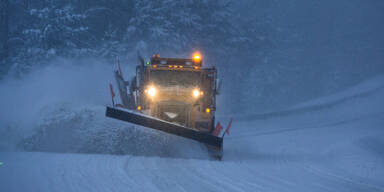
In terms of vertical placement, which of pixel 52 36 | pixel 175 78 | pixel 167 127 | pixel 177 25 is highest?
pixel 177 25

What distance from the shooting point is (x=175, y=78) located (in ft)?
29.2

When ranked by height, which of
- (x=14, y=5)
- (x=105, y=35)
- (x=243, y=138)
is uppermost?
(x=14, y=5)

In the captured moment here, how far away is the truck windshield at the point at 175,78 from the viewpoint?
28.9ft

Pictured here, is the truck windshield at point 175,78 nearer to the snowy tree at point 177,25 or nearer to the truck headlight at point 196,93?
the truck headlight at point 196,93

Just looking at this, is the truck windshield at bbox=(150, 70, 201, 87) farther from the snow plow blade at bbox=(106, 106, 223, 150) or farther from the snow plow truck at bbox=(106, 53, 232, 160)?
the snow plow blade at bbox=(106, 106, 223, 150)

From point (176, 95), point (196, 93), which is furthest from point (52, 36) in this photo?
point (196, 93)

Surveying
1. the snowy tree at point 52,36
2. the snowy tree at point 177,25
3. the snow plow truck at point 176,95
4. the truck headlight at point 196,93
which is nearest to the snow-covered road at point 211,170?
the snow plow truck at point 176,95

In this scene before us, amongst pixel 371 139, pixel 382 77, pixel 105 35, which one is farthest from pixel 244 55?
pixel 371 139

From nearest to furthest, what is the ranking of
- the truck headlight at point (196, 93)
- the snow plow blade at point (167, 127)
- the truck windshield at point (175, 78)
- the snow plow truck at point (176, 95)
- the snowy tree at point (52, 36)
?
the snow plow blade at point (167, 127)
the snow plow truck at point (176, 95)
the truck headlight at point (196, 93)
the truck windshield at point (175, 78)
the snowy tree at point (52, 36)

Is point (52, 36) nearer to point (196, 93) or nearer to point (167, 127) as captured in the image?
point (196, 93)

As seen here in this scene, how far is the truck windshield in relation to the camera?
8.81 m

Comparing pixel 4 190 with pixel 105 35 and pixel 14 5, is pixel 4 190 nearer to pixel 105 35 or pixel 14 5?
pixel 105 35

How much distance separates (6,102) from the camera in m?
11.8

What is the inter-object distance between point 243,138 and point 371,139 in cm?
477
